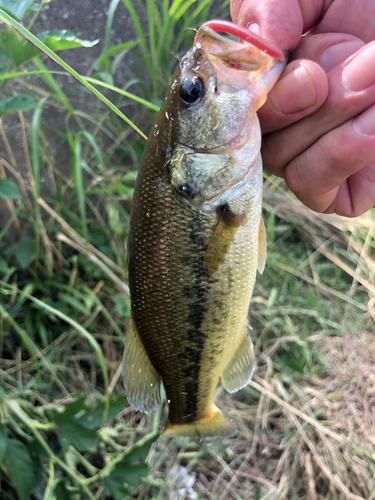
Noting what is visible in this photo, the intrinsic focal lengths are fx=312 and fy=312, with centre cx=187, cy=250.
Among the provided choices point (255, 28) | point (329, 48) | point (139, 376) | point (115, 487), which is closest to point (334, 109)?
point (329, 48)

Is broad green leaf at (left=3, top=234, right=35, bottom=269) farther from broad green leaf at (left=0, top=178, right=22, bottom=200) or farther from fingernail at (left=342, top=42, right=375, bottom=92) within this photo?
fingernail at (left=342, top=42, right=375, bottom=92)

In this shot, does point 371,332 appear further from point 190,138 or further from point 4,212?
point 4,212

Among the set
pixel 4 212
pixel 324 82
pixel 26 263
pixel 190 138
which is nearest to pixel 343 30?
pixel 324 82

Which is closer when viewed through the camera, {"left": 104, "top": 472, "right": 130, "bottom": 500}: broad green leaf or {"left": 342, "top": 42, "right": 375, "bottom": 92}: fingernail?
{"left": 342, "top": 42, "right": 375, "bottom": 92}: fingernail

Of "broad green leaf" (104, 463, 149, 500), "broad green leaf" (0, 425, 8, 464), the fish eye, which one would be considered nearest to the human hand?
the fish eye

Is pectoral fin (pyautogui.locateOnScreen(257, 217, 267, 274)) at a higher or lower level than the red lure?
lower

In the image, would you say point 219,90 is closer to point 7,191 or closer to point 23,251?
point 7,191

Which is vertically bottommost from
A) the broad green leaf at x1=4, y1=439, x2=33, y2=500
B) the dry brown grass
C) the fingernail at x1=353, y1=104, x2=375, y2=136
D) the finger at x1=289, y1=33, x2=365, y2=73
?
the dry brown grass

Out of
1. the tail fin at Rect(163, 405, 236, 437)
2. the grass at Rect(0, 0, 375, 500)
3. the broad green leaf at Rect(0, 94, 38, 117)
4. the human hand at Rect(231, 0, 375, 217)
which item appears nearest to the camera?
the human hand at Rect(231, 0, 375, 217)
